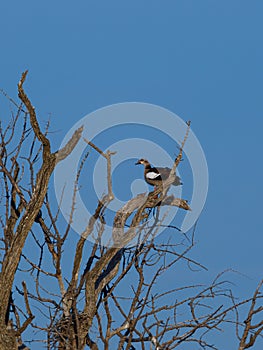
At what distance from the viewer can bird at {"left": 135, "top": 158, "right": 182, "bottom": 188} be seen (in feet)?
38.1

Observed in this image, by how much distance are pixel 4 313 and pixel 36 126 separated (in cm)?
210

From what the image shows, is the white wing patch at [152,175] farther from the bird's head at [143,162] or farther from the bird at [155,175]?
the bird's head at [143,162]

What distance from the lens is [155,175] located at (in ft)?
40.2

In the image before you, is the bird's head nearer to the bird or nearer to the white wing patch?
the bird

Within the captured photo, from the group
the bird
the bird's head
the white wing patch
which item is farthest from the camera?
the bird's head

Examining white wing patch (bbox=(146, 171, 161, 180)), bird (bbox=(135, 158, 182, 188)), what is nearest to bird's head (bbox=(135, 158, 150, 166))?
bird (bbox=(135, 158, 182, 188))

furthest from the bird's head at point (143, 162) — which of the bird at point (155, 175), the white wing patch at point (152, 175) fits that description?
the white wing patch at point (152, 175)

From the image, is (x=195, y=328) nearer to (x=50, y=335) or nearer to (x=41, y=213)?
(x=50, y=335)

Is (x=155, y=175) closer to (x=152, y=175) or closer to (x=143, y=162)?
(x=152, y=175)

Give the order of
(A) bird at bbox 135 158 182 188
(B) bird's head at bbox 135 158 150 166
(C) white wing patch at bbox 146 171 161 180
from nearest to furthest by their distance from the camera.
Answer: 1. (A) bird at bbox 135 158 182 188
2. (C) white wing patch at bbox 146 171 161 180
3. (B) bird's head at bbox 135 158 150 166

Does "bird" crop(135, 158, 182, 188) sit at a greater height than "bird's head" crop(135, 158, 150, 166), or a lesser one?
lesser

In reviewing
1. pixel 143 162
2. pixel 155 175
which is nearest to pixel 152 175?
pixel 155 175

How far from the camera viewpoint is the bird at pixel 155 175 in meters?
11.6

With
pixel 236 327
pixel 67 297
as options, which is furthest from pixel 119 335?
pixel 236 327
